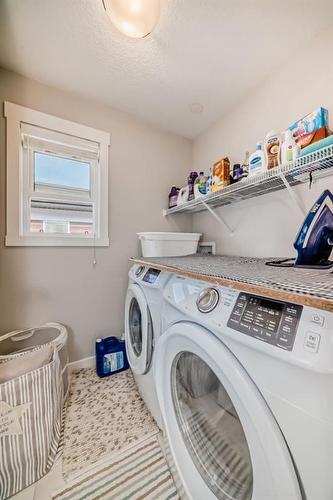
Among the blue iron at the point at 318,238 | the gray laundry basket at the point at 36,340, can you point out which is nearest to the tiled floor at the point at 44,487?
the gray laundry basket at the point at 36,340

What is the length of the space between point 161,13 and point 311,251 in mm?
1502

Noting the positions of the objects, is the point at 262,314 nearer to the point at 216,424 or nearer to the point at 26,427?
the point at 216,424

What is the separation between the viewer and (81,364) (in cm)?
177

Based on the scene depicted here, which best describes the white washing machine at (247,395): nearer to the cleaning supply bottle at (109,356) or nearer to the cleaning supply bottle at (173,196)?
the cleaning supply bottle at (109,356)

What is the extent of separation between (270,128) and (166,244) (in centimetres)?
120

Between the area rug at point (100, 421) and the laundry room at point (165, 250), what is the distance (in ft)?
0.04

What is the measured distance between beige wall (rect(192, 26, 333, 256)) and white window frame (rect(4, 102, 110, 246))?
1.11 meters

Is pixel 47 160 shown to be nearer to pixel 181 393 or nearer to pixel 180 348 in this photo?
pixel 180 348

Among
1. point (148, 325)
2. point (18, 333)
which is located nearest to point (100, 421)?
point (148, 325)

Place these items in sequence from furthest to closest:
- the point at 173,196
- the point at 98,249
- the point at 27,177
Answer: the point at 173,196 < the point at 98,249 < the point at 27,177

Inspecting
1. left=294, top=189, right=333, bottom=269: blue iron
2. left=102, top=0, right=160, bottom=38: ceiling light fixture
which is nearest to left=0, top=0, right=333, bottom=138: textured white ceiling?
left=102, top=0, right=160, bottom=38: ceiling light fixture

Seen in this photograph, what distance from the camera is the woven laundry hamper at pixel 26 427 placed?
2.96 ft

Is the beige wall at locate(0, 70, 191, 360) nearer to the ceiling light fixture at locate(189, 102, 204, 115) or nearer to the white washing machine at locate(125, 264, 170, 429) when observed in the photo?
the ceiling light fixture at locate(189, 102, 204, 115)

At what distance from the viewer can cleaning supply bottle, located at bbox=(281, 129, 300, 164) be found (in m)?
1.05
